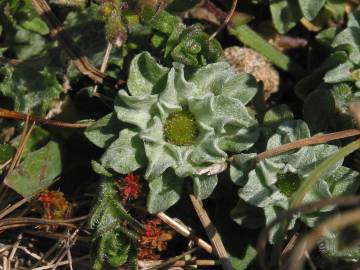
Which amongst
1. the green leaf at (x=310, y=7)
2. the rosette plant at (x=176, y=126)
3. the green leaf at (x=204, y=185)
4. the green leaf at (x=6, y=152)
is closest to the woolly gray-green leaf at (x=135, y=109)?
the rosette plant at (x=176, y=126)

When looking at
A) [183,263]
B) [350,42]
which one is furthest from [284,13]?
[183,263]

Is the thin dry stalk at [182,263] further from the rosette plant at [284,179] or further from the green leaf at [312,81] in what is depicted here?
the green leaf at [312,81]

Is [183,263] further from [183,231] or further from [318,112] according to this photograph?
[318,112]

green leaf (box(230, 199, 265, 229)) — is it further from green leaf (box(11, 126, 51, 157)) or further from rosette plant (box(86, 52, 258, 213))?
green leaf (box(11, 126, 51, 157))

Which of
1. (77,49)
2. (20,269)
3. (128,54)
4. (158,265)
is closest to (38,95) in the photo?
(77,49)

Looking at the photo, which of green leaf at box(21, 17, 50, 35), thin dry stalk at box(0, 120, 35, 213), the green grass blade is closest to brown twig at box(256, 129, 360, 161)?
the green grass blade

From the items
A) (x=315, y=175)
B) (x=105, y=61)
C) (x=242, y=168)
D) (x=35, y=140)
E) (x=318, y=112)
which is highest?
(x=105, y=61)

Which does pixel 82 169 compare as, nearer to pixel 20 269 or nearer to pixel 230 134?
pixel 20 269
